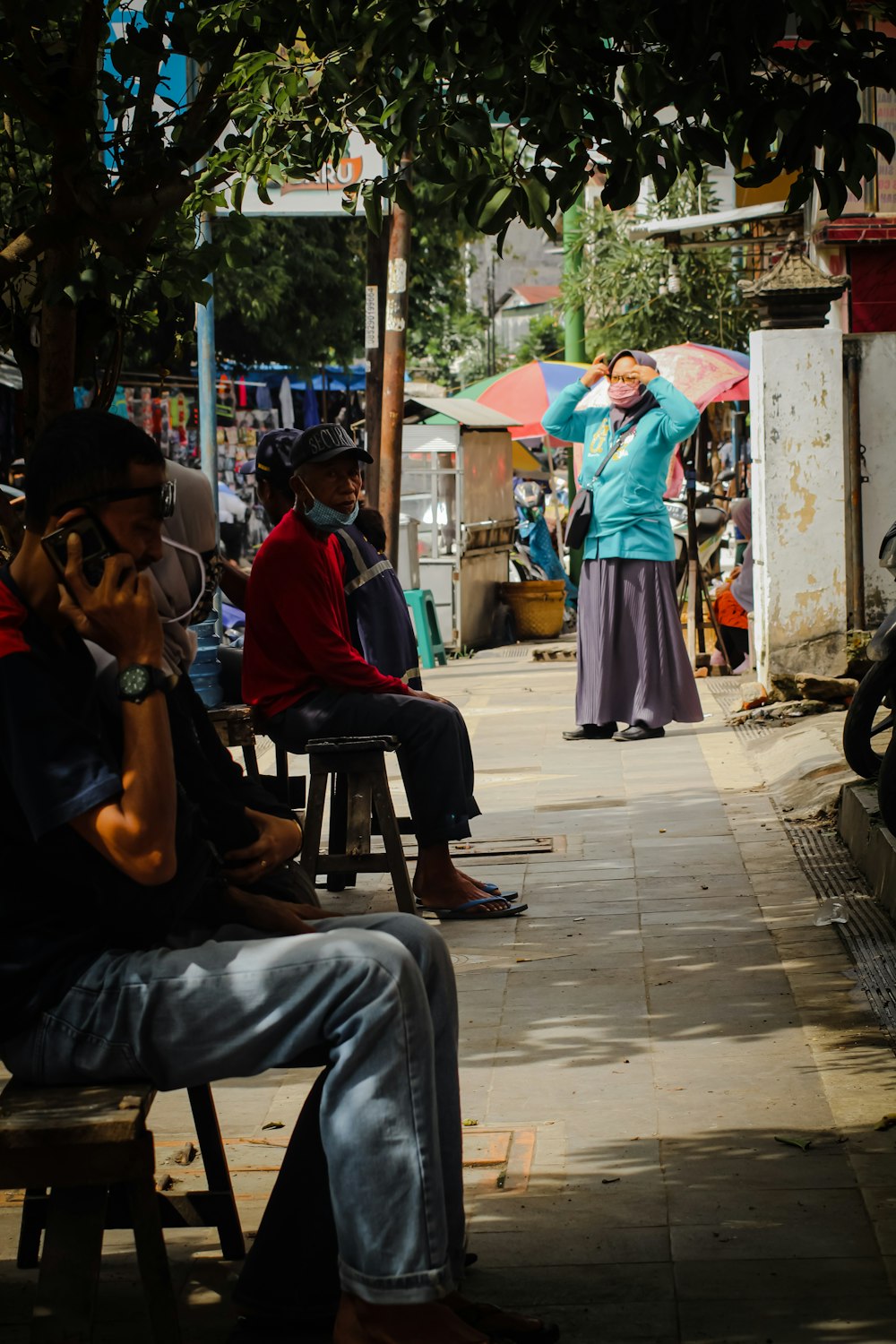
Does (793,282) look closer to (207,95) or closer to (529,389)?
(207,95)

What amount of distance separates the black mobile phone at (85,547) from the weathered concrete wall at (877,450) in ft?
31.1

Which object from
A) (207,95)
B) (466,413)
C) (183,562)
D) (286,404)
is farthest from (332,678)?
(286,404)

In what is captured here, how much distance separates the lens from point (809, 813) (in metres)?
7.78

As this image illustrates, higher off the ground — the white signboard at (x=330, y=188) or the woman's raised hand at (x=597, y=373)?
the white signboard at (x=330, y=188)

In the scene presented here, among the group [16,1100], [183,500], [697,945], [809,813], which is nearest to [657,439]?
[809,813]

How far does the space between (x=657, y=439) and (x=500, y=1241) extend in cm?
735

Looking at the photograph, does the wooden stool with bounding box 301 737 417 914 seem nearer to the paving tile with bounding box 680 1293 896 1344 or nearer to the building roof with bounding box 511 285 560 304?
the paving tile with bounding box 680 1293 896 1344

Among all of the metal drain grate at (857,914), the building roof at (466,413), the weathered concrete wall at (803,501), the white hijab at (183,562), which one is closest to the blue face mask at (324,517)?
the white hijab at (183,562)

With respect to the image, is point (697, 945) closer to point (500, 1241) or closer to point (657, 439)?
point (500, 1241)

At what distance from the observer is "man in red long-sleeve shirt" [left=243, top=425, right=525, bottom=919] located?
6.14 meters

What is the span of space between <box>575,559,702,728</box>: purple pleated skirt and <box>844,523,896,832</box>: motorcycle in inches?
137

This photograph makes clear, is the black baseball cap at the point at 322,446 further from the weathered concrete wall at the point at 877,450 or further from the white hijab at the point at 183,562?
the weathered concrete wall at the point at 877,450

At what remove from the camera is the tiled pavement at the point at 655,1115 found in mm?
3213

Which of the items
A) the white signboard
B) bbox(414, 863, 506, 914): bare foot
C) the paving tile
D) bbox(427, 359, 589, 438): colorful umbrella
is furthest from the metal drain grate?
bbox(427, 359, 589, 438): colorful umbrella
